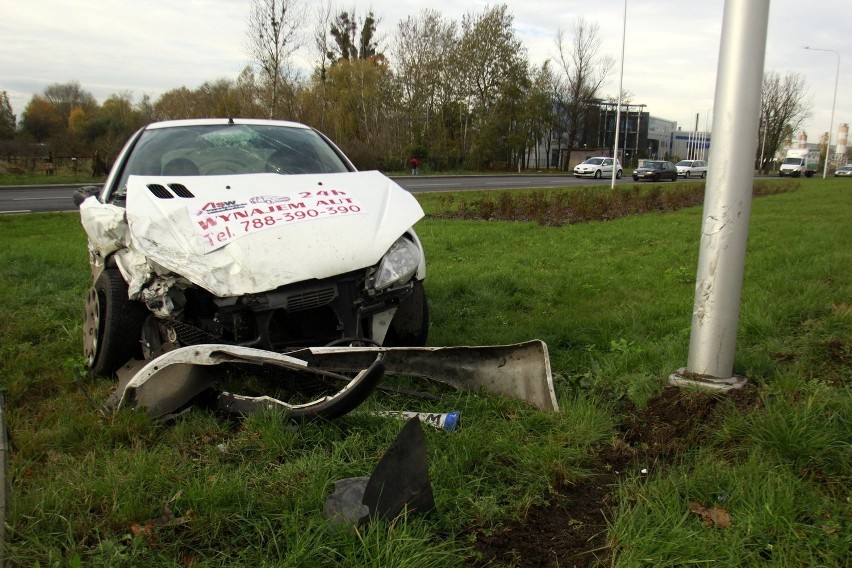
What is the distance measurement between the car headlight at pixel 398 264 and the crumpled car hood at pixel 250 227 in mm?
69

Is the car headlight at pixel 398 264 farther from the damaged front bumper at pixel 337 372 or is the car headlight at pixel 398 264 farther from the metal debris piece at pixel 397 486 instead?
the metal debris piece at pixel 397 486

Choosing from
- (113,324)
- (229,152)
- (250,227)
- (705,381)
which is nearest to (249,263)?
(250,227)

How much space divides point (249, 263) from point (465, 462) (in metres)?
1.41

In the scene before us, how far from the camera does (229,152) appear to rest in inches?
177

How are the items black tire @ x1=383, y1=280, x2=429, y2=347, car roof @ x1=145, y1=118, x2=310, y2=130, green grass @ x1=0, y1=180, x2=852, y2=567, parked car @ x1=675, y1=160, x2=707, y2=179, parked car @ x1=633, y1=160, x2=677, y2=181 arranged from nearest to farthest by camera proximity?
1. green grass @ x1=0, y1=180, x2=852, y2=567
2. black tire @ x1=383, y1=280, x2=429, y2=347
3. car roof @ x1=145, y1=118, x2=310, y2=130
4. parked car @ x1=633, y1=160, x2=677, y2=181
5. parked car @ x1=675, y1=160, x2=707, y2=179

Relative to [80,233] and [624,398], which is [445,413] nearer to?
[624,398]

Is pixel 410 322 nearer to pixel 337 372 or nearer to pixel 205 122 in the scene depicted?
pixel 337 372

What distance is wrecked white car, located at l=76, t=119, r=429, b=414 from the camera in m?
3.09

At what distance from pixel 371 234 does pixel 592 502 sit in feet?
5.91

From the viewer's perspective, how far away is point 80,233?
11.7 metres

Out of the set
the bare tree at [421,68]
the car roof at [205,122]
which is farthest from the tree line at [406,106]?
the car roof at [205,122]

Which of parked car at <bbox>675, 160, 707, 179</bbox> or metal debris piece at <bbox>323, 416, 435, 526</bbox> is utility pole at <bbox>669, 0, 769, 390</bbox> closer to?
metal debris piece at <bbox>323, 416, 435, 526</bbox>

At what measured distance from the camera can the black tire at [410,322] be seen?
12.8 ft

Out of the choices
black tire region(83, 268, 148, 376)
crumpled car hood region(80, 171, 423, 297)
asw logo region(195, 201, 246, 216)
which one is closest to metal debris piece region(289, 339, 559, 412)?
crumpled car hood region(80, 171, 423, 297)
